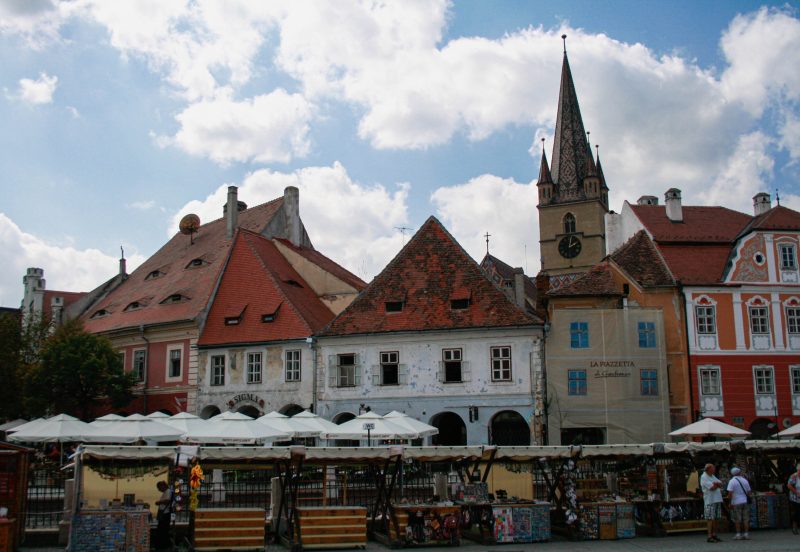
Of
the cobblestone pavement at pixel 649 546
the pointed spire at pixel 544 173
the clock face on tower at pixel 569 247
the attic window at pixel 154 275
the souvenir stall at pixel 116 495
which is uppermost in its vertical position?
the pointed spire at pixel 544 173

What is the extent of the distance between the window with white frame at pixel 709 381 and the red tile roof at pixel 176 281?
22308 millimetres

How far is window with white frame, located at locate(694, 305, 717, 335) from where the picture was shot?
3603cm

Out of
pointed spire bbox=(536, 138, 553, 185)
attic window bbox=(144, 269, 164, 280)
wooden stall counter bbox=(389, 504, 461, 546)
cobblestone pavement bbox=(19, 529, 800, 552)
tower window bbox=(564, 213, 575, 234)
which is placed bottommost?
cobblestone pavement bbox=(19, 529, 800, 552)

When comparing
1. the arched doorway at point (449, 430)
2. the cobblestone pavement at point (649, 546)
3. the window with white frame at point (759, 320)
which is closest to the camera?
the cobblestone pavement at point (649, 546)

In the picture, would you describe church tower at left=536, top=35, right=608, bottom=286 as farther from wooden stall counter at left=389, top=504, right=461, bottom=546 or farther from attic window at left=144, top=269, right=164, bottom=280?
wooden stall counter at left=389, top=504, right=461, bottom=546

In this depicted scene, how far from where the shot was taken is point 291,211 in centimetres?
4897

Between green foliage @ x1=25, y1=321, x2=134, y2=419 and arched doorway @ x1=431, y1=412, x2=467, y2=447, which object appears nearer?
arched doorway @ x1=431, y1=412, x2=467, y2=447

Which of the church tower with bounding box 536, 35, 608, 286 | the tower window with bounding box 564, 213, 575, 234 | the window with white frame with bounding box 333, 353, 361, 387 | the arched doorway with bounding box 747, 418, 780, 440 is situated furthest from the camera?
the tower window with bounding box 564, 213, 575, 234

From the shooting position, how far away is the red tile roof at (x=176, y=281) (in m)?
42.1

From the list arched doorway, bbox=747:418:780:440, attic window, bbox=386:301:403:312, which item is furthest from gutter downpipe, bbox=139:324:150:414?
arched doorway, bbox=747:418:780:440

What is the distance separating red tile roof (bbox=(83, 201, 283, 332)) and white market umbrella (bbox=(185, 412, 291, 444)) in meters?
14.5

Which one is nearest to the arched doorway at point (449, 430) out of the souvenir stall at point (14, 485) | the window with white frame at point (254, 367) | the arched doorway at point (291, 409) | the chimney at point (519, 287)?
the arched doorway at point (291, 409)

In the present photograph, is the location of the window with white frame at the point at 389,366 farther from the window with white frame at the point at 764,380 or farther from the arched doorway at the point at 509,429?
the window with white frame at the point at 764,380

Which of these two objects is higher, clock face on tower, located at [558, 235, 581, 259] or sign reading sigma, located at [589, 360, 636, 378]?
clock face on tower, located at [558, 235, 581, 259]
